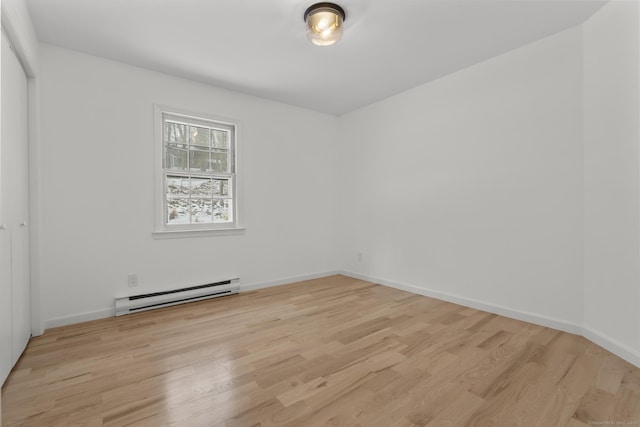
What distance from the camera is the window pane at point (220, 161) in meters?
3.85

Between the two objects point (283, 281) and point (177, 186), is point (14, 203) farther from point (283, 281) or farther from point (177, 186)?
point (283, 281)

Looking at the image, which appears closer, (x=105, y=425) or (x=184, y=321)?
(x=105, y=425)

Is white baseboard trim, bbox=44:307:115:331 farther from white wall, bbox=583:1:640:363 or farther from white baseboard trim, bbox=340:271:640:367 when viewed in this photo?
white wall, bbox=583:1:640:363

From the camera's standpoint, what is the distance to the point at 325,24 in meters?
2.36

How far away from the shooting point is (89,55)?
116 inches

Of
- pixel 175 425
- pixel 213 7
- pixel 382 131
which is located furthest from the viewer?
pixel 382 131

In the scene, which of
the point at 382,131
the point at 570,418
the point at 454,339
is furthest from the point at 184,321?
the point at 382,131

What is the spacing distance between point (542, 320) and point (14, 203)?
439 centimetres

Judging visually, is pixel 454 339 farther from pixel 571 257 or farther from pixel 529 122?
pixel 529 122

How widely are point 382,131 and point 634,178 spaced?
8.84 feet

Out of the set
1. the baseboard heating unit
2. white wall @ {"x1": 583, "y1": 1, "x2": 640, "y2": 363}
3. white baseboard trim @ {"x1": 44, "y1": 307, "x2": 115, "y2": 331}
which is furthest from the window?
white wall @ {"x1": 583, "y1": 1, "x2": 640, "y2": 363}

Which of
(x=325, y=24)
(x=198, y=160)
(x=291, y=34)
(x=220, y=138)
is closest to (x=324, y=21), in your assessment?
(x=325, y=24)

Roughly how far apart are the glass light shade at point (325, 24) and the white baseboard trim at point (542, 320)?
9.65 ft

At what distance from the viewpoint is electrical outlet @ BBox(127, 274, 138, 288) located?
3164 millimetres
